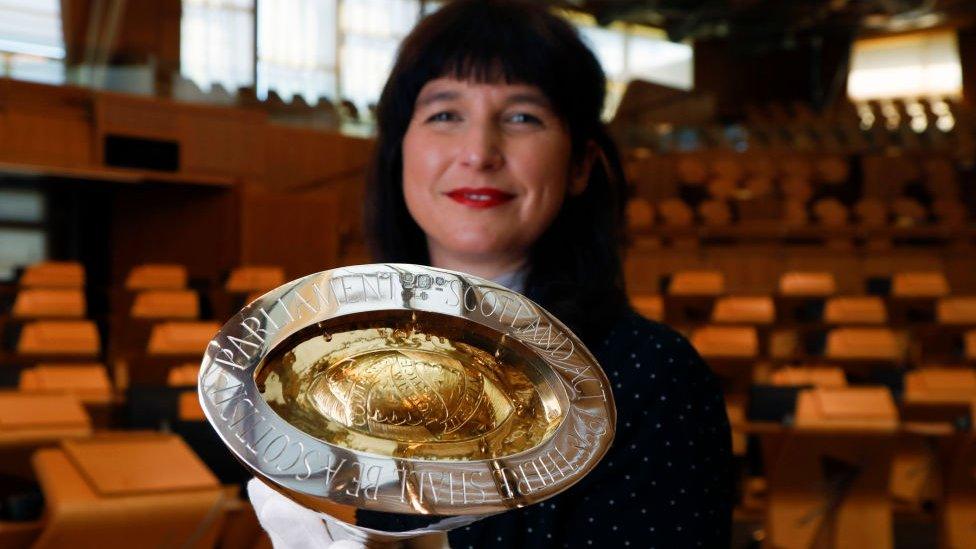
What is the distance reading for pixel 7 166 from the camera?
782 centimetres

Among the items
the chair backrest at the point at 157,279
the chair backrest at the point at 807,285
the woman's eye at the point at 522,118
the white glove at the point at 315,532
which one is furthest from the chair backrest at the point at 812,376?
the white glove at the point at 315,532

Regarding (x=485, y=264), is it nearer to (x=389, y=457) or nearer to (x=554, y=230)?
(x=554, y=230)

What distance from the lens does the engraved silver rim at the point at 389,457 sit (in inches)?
23.2

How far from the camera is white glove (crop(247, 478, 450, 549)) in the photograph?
656mm

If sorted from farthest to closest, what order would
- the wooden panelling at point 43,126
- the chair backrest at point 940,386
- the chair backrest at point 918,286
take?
the wooden panelling at point 43,126 < the chair backrest at point 918,286 < the chair backrest at point 940,386

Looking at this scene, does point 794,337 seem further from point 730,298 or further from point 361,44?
point 361,44

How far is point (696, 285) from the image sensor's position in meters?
7.21

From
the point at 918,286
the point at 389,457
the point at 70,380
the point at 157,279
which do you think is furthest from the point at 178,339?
the point at 389,457

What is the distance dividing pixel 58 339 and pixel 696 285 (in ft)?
12.7

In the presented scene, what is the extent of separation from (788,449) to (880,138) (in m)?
9.04

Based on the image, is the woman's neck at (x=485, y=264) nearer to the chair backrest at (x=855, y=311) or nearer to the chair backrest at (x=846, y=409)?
the chair backrest at (x=846, y=409)

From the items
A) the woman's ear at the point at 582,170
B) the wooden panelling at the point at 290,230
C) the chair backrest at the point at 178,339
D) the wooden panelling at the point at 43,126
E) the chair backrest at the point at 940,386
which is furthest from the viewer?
the wooden panelling at the point at 290,230

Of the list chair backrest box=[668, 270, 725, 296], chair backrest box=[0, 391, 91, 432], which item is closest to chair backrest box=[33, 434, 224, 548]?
chair backrest box=[0, 391, 91, 432]

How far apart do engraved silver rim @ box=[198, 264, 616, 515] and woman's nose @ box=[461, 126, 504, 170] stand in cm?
36
